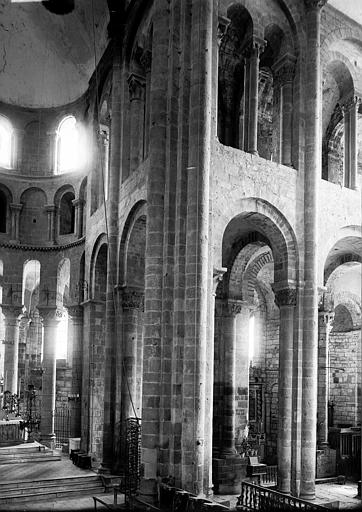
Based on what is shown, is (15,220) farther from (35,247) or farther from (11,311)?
(11,311)

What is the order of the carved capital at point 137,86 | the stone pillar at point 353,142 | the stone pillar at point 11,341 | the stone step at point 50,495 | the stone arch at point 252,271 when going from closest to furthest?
the stone step at point 50,495 → the stone pillar at point 353,142 → the carved capital at point 137,86 → the stone arch at point 252,271 → the stone pillar at point 11,341

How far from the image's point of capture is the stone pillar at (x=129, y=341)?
19031mm

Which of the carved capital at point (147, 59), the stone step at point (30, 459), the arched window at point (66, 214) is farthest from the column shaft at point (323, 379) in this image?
the arched window at point (66, 214)

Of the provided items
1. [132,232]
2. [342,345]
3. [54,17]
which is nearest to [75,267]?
[132,232]

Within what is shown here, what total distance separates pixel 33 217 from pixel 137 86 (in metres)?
10.9

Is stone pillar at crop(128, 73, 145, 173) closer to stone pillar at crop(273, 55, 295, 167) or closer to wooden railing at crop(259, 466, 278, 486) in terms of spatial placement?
stone pillar at crop(273, 55, 295, 167)

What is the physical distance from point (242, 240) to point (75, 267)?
8.38 meters

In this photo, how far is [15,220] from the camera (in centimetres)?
2789

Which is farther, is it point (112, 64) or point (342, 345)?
point (342, 345)

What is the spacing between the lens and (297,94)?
1806 centimetres

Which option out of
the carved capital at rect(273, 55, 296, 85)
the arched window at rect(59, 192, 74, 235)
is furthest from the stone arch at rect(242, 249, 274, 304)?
the arched window at rect(59, 192, 74, 235)

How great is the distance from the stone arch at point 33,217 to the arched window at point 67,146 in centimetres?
155

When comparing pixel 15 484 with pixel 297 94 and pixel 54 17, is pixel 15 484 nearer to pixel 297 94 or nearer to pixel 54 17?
pixel 297 94

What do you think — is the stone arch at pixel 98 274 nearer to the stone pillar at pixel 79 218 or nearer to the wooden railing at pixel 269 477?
the stone pillar at pixel 79 218
